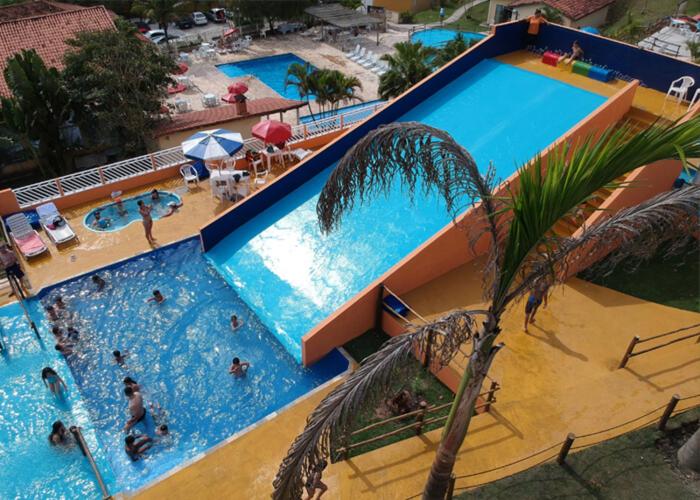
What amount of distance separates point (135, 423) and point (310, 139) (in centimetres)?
1246

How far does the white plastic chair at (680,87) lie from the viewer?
50.9ft

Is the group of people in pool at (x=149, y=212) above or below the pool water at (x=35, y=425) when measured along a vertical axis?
above

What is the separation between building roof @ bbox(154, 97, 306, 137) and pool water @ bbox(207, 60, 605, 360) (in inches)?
284

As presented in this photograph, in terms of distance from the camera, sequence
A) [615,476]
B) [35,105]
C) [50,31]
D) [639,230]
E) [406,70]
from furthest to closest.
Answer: [50,31], [406,70], [35,105], [615,476], [639,230]

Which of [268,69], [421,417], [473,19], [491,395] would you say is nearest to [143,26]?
[268,69]

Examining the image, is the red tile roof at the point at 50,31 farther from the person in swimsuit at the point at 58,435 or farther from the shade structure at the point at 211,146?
the person in swimsuit at the point at 58,435

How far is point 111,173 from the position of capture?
58.1 ft

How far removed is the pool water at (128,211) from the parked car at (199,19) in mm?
31314

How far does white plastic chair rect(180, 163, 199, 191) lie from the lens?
17.8 metres

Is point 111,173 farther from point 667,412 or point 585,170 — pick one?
point 667,412

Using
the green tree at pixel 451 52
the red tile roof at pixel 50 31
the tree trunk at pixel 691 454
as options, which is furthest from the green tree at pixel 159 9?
the tree trunk at pixel 691 454

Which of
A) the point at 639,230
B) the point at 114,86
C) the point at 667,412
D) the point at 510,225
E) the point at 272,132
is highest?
the point at 639,230

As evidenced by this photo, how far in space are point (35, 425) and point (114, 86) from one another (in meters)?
13.5

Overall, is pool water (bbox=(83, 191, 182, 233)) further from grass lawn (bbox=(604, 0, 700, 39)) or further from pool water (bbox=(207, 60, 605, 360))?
grass lawn (bbox=(604, 0, 700, 39))
